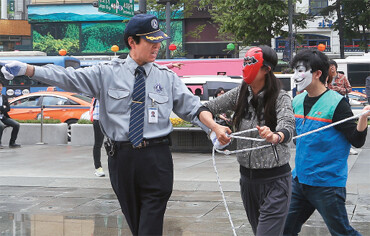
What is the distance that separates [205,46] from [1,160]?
31.1 metres

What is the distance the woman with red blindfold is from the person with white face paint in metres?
0.33

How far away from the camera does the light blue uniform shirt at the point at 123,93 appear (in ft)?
13.4

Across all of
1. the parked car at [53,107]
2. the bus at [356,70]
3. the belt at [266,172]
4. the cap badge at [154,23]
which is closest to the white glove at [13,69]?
the cap badge at [154,23]

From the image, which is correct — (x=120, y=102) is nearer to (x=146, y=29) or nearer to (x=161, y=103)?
(x=161, y=103)

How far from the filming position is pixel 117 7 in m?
15.3

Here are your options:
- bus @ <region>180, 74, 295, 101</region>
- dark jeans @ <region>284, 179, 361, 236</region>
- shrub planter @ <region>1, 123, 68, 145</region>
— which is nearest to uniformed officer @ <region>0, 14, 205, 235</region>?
dark jeans @ <region>284, 179, 361, 236</region>

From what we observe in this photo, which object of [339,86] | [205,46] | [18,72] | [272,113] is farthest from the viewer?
[205,46]

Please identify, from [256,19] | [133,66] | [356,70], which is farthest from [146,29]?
[356,70]

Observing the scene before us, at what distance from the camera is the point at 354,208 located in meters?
7.66

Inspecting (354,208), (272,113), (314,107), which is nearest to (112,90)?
(272,113)

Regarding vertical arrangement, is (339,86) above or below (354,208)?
above

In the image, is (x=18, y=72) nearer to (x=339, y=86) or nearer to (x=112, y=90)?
(x=112, y=90)

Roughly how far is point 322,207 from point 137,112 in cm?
139

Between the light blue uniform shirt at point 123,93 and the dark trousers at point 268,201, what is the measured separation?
1.71 feet
